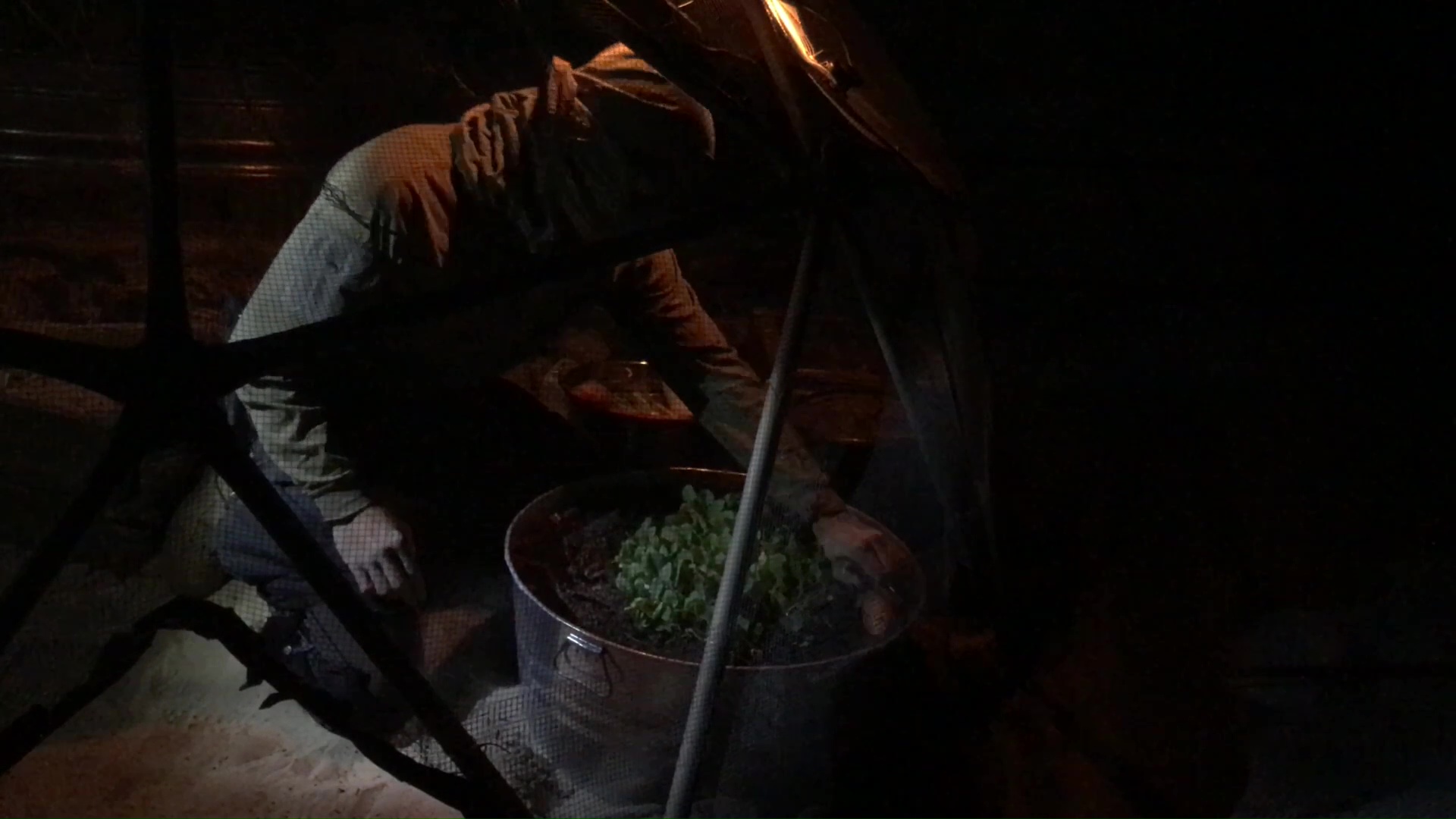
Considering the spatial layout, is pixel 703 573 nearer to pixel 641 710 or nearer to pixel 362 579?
pixel 641 710

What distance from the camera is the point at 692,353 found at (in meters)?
1.67

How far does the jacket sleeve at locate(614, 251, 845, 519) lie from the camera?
1.62 metres

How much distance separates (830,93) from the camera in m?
1.01

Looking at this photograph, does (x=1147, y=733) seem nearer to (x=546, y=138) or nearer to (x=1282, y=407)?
(x=1282, y=407)

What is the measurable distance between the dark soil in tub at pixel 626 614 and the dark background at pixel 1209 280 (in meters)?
0.67

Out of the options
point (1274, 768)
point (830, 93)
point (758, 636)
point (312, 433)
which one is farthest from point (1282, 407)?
point (312, 433)

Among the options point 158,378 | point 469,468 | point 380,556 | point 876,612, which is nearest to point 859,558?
point 876,612

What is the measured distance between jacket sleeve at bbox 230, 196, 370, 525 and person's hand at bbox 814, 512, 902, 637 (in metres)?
0.71

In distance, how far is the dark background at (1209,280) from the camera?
2.23 meters

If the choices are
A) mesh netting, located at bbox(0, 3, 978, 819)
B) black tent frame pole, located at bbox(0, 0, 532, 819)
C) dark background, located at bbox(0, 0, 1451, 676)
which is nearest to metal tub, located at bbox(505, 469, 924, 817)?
mesh netting, located at bbox(0, 3, 978, 819)

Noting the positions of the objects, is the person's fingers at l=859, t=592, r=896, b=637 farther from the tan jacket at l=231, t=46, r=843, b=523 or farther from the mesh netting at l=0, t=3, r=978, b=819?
the tan jacket at l=231, t=46, r=843, b=523

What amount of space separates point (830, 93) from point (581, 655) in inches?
33.5

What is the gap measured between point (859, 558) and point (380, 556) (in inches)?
28.7

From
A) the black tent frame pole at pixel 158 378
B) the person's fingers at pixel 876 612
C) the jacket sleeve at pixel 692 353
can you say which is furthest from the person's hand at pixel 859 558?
the black tent frame pole at pixel 158 378
